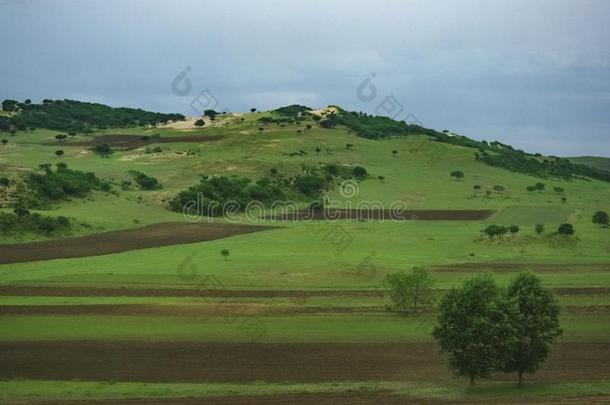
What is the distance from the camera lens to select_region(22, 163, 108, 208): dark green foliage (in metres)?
121

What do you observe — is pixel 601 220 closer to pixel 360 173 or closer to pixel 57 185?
pixel 360 173

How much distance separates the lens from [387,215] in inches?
5172

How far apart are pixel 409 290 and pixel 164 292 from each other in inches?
825

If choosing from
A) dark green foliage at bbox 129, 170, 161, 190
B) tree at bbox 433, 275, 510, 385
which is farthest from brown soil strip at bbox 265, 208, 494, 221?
tree at bbox 433, 275, 510, 385

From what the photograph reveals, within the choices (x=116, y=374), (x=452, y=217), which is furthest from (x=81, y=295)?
(x=452, y=217)

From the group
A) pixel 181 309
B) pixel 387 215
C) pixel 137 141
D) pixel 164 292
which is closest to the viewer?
pixel 181 309

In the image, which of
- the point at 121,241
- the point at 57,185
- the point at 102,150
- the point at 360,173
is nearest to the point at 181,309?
the point at 121,241

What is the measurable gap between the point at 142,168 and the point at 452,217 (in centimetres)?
5956

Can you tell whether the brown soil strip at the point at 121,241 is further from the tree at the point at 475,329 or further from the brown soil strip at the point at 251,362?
the tree at the point at 475,329

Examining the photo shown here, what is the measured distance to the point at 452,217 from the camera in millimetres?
129750

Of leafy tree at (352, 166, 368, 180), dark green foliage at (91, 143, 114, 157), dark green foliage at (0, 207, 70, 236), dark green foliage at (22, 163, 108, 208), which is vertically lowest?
dark green foliage at (0, 207, 70, 236)

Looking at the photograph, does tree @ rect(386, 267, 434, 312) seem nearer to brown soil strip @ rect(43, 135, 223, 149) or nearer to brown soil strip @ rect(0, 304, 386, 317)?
brown soil strip @ rect(0, 304, 386, 317)

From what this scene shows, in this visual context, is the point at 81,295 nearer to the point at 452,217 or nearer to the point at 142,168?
the point at 452,217

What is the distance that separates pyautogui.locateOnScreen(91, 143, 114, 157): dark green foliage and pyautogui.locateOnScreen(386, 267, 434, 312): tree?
11862 cm
